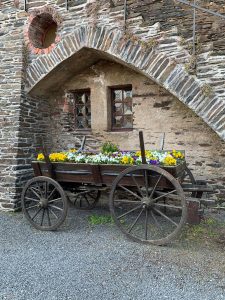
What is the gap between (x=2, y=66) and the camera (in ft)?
18.3

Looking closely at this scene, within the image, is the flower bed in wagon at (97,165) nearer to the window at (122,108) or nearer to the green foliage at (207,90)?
the green foliage at (207,90)

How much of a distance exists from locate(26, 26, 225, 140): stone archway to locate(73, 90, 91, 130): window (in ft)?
2.91

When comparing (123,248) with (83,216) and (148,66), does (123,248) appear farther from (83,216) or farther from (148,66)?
(148,66)

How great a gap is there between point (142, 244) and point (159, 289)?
1.02 meters

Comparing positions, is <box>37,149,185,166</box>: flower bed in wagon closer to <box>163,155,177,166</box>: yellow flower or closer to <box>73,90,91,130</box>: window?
<box>163,155,177,166</box>: yellow flower

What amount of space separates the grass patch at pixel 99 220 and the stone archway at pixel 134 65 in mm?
2321

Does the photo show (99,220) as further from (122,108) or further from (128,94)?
(128,94)

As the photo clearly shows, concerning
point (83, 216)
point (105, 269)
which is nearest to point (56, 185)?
point (83, 216)

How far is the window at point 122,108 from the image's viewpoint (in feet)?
19.7

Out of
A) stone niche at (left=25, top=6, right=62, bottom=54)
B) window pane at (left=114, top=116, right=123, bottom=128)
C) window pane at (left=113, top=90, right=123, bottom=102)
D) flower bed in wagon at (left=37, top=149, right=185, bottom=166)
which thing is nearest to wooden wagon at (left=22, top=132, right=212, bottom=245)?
flower bed in wagon at (left=37, top=149, right=185, bottom=166)

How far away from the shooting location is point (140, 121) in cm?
574

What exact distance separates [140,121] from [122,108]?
607mm

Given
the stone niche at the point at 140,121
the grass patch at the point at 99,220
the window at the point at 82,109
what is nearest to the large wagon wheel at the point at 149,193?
the grass patch at the point at 99,220

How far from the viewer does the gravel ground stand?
2.58m
